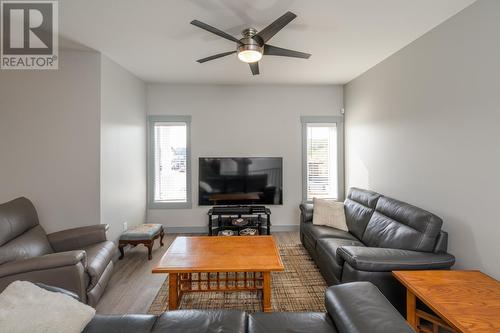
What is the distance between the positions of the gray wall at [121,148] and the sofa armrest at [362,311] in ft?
9.94

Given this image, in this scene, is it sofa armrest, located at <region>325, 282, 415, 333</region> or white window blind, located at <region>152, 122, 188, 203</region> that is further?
white window blind, located at <region>152, 122, 188, 203</region>

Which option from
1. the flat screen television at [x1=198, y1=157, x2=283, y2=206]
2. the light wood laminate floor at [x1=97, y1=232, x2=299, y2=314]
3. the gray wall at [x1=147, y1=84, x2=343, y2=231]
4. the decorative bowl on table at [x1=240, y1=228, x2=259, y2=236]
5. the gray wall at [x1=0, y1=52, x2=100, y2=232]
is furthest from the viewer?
the gray wall at [x1=147, y1=84, x2=343, y2=231]

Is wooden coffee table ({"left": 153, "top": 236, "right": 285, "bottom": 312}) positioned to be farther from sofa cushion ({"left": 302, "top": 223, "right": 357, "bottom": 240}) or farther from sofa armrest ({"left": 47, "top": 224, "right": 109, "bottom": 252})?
sofa armrest ({"left": 47, "top": 224, "right": 109, "bottom": 252})

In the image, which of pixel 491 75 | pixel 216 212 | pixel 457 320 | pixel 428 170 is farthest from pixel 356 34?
pixel 216 212

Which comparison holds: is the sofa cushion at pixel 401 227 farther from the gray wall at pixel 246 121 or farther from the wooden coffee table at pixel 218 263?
the gray wall at pixel 246 121

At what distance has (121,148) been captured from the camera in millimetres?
3670

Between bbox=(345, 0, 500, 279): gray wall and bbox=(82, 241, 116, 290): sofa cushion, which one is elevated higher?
bbox=(345, 0, 500, 279): gray wall

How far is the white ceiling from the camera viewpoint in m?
2.19

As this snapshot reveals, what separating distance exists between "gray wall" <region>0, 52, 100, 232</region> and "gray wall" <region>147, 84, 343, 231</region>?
5.29ft

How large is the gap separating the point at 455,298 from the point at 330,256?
3.58 feet

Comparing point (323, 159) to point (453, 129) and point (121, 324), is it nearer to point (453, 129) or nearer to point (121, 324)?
point (453, 129)

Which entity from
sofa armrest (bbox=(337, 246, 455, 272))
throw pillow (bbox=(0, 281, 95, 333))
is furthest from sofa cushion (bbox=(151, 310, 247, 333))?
sofa armrest (bbox=(337, 246, 455, 272))

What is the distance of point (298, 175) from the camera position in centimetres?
479

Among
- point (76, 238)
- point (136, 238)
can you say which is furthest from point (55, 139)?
point (136, 238)
